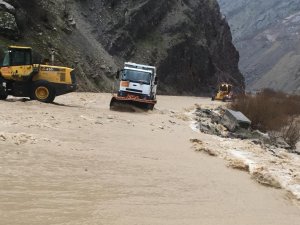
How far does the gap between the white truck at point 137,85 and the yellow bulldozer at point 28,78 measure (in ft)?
12.1

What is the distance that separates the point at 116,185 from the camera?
8.50 meters

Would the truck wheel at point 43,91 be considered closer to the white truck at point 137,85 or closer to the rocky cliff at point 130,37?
the white truck at point 137,85

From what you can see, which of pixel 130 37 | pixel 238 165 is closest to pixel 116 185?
pixel 238 165

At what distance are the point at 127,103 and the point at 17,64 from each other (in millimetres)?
6079

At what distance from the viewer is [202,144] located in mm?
15094

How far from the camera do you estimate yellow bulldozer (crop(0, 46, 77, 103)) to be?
74.6 ft

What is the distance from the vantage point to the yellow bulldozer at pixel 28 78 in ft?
74.6

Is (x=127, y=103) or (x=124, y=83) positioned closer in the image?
(x=127, y=103)

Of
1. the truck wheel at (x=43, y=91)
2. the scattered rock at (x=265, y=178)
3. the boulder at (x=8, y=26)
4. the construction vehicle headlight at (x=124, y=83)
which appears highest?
the boulder at (x=8, y=26)

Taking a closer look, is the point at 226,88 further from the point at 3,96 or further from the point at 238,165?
the point at 238,165

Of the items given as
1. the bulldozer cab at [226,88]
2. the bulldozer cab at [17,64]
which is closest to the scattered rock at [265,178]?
the bulldozer cab at [17,64]

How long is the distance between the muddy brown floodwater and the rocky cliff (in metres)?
32.0

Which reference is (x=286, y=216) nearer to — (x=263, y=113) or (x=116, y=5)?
(x=263, y=113)

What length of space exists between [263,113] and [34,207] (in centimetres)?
2453
